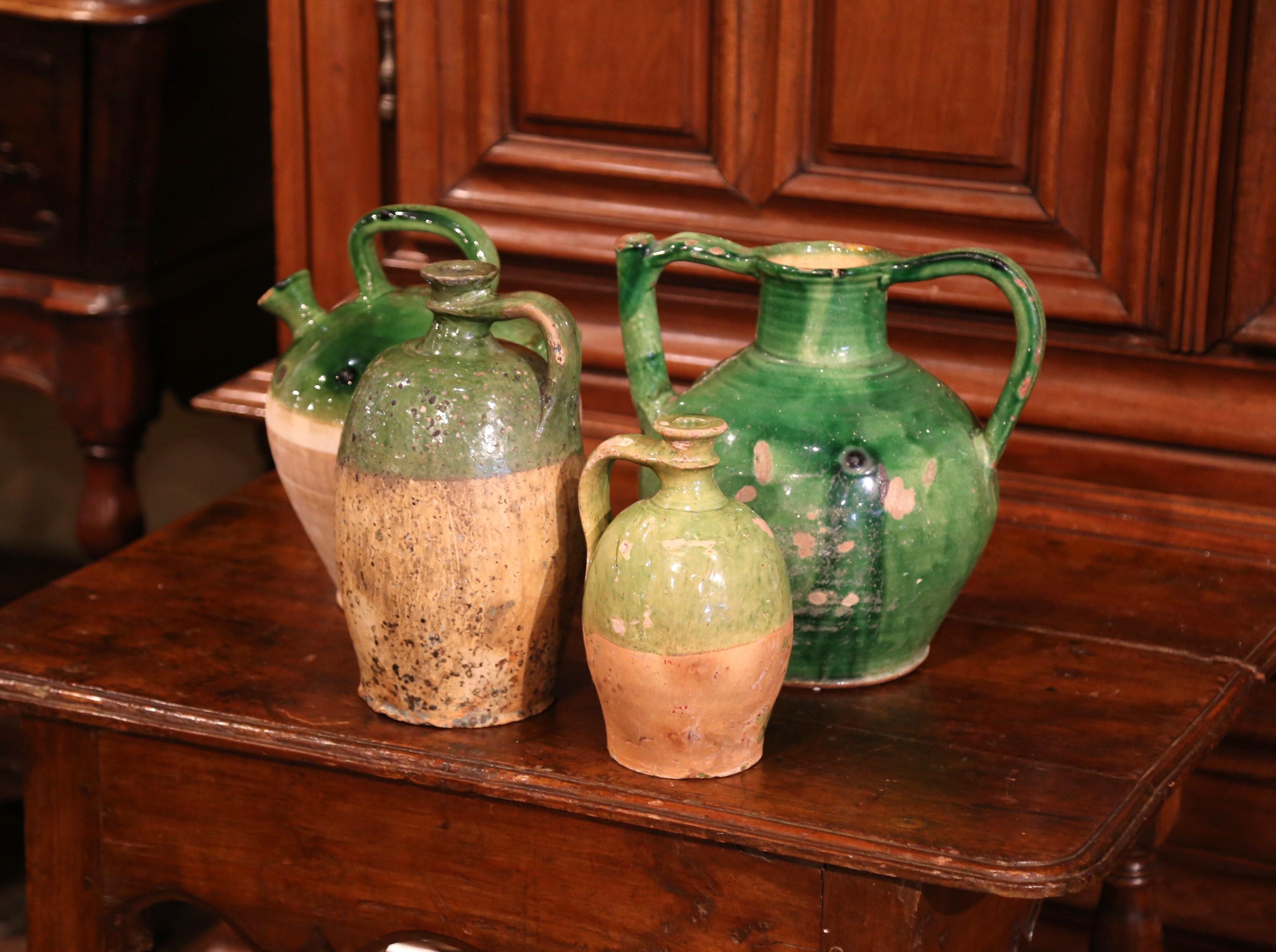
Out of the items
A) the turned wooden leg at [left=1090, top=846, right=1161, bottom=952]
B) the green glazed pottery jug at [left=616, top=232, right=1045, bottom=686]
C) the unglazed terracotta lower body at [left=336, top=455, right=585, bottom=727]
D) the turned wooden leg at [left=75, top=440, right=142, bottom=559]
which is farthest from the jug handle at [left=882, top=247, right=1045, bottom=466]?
the turned wooden leg at [left=75, top=440, right=142, bottom=559]

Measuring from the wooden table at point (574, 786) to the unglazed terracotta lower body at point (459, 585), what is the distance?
25 mm

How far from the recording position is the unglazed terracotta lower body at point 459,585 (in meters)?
0.94

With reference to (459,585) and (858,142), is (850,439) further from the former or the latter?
(858,142)

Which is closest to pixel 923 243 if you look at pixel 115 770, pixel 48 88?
pixel 115 770

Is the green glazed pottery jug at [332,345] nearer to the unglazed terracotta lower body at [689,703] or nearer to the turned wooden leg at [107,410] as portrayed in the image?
the unglazed terracotta lower body at [689,703]

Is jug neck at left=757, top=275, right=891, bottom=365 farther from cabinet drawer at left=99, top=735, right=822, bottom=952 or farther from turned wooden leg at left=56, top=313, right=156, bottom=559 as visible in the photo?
turned wooden leg at left=56, top=313, right=156, bottom=559

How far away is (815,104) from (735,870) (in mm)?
671

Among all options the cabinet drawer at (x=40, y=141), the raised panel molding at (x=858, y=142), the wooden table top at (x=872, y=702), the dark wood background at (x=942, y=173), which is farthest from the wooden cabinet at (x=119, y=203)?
the wooden table top at (x=872, y=702)

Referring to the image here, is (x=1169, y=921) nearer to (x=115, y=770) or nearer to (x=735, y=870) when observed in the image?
(x=735, y=870)

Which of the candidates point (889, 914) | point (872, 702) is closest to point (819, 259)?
point (872, 702)

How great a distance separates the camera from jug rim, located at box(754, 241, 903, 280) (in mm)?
1013

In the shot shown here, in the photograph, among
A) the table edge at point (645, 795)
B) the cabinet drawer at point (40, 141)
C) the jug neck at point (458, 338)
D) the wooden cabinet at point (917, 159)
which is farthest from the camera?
the cabinet drawer at point (40, 141)

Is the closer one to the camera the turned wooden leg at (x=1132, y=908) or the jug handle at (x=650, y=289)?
the jug handle at (x=650, y=289)

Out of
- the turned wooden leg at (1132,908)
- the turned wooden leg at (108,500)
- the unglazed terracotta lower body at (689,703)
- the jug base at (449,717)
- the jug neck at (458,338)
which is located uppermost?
the jug neck at (458,338)
